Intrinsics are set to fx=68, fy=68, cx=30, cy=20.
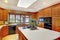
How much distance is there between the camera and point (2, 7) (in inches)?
198

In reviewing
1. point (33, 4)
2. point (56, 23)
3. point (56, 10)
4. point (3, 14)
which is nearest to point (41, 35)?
point (56, 23)

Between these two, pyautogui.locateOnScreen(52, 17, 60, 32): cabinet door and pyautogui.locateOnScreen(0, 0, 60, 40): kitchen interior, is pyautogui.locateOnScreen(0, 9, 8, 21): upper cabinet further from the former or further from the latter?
pyautogui.locateOnScreen(52, 17, 60, 32): cabinet door

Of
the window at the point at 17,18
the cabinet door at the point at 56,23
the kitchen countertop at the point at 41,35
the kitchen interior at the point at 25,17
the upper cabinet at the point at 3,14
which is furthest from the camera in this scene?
the window at the point at 17,18

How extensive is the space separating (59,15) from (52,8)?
2.62 feet

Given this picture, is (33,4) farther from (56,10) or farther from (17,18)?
(17,18)

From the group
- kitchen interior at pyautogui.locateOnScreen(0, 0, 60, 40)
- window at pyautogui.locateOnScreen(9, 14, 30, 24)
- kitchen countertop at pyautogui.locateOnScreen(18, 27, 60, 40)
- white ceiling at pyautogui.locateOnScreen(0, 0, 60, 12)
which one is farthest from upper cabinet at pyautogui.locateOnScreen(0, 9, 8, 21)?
kitchen countertop at pyautogui.locateOnScreen(18, 27, 60, 40)

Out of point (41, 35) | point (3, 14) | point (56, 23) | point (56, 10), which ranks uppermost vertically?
point (56, 10)

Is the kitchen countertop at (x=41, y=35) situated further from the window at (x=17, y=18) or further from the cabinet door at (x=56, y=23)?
the window at (x=17, y=18)

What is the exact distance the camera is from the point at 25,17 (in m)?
6.54

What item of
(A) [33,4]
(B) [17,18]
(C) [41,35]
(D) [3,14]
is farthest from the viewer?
(B) [17,18]

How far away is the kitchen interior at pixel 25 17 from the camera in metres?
3.37

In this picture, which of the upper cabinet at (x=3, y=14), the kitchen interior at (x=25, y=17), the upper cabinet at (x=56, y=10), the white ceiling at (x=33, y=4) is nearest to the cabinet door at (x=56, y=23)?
the kitchen interior at (x=25, y=17)

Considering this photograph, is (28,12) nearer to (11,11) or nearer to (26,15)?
(26,15)

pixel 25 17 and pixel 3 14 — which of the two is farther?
pixel 25 17
